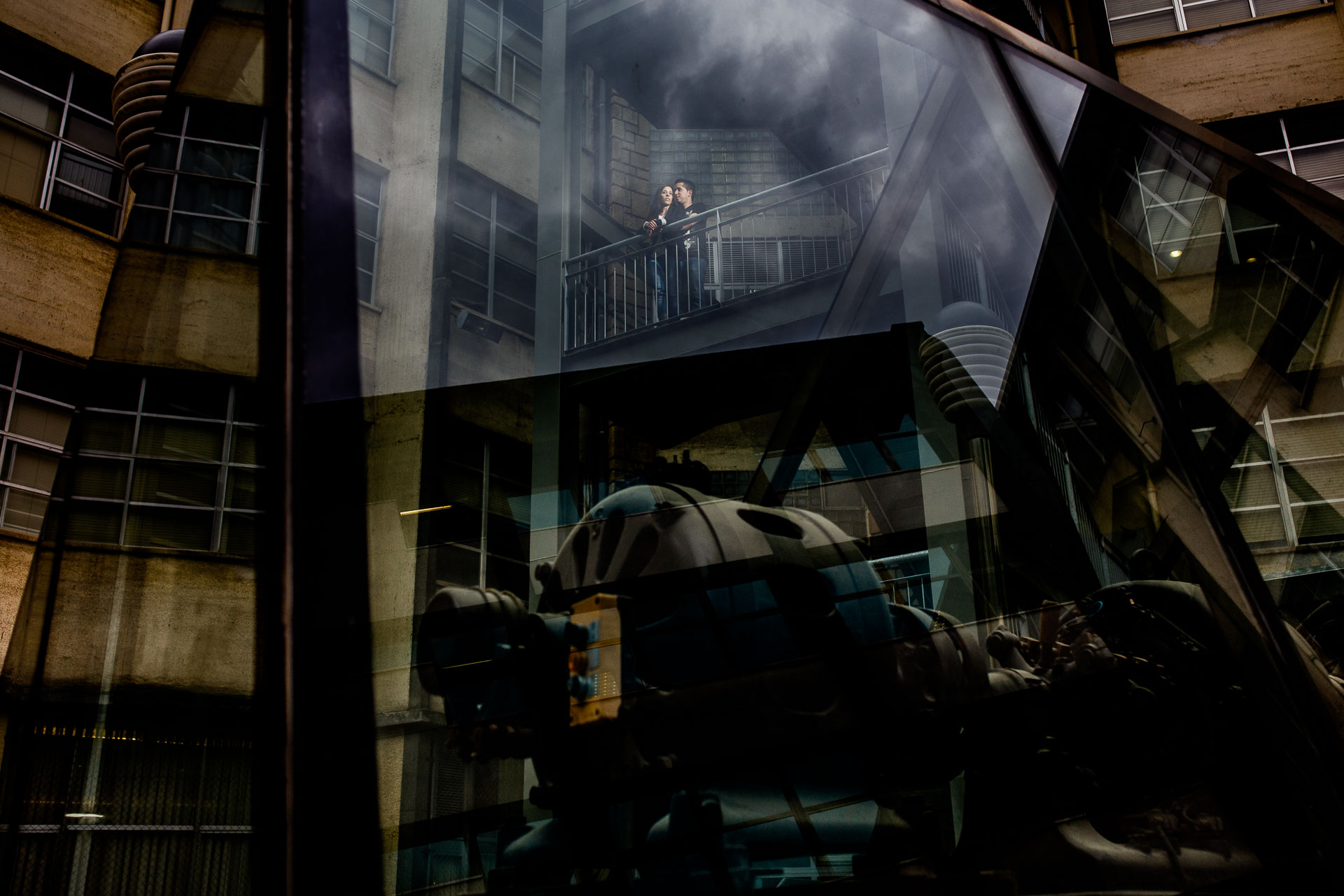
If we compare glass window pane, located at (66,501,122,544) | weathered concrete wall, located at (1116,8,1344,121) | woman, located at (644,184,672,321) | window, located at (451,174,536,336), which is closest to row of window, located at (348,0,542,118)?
window, located at (451,174,536,336)

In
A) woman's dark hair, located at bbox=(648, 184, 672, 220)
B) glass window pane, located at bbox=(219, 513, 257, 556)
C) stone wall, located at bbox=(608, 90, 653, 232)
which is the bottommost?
glass window pane, located at bbox=(219, 513, 257, 556)

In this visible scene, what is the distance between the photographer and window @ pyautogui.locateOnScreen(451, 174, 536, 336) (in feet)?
2.54

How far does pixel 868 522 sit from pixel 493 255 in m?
0.60

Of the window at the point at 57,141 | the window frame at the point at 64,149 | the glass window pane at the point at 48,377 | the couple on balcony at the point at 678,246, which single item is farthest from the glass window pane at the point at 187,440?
the window at the point at 57,141

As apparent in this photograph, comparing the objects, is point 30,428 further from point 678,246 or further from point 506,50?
point 506,50

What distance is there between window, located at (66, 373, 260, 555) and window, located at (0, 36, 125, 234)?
10.6 feet

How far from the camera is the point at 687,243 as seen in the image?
7.09ft

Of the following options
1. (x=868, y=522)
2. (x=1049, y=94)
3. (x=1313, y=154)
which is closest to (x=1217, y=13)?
(x=1313, y=154)

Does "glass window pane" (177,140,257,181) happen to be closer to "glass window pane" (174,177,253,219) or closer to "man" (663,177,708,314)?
"glass window pane" (174,177,253,219)

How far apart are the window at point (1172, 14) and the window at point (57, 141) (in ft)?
13.9

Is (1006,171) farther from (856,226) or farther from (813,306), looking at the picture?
(856,226)

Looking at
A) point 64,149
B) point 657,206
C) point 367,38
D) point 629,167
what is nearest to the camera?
point 367,38

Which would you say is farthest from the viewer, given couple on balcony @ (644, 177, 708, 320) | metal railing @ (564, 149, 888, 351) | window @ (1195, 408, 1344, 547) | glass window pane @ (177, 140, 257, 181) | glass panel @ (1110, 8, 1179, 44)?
glass panel @ (1110, 8, 1179, 44)

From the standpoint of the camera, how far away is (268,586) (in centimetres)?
54
